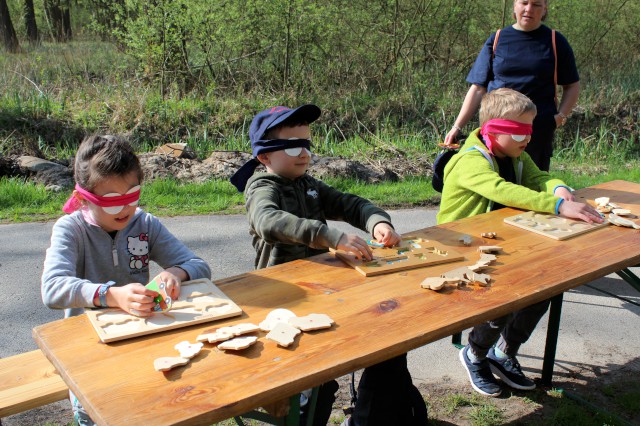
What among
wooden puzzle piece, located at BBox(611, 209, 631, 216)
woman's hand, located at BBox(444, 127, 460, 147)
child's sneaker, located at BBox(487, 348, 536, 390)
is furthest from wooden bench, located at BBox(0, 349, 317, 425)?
woman's hand, located at BBox(444, 127, 460, 147)

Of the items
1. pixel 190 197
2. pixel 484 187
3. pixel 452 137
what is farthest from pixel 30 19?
pixel 484 187

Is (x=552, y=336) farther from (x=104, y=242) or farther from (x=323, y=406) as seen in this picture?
(x=104, y=242)

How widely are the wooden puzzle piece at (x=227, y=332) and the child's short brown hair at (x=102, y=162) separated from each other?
0.79m

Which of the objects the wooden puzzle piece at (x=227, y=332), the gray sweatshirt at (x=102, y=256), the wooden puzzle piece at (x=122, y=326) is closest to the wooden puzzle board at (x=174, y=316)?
the wooden puzzle piece at (x=122, y=326)

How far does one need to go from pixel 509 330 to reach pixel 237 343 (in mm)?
2209

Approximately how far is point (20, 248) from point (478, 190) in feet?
13.1

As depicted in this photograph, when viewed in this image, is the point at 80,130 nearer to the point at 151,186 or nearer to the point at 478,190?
the point at 151,186

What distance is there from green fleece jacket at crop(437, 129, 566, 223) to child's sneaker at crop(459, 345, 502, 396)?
0.84 m

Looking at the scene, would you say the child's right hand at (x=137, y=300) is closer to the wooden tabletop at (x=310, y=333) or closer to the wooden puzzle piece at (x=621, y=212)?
the wooden tabletop at (x=310, y=333)

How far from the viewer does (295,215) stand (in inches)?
112

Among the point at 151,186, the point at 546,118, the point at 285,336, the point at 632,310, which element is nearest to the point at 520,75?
the point at 546,118

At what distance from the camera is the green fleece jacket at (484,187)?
333 cm

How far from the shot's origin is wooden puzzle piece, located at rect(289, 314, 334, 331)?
6.41ft

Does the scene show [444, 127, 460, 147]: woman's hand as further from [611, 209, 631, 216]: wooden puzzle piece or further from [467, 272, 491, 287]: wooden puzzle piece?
[467, 272, 491, 287]: wooden puzzle piece
